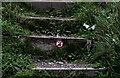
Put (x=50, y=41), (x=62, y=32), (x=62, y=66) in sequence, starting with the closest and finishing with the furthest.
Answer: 1. (x=62, y=66)
2. (x=50, y=41)
3. (x=62, y=32)

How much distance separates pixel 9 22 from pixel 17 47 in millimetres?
721

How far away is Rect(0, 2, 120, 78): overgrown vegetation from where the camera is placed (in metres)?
3.08

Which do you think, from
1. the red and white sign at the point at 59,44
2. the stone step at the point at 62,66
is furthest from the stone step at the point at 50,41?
the stone step at the point at 62,66

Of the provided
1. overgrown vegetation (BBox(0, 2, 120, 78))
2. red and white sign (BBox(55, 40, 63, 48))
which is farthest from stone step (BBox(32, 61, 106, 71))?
red and white sign (BBox(55, 40, 63, 48))

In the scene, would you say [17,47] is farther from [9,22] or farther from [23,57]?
[9,22]

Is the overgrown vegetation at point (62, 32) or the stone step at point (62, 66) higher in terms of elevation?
the overgrown vegetation at point (62, 32)

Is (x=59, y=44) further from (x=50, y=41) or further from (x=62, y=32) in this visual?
(x=62, y=32)

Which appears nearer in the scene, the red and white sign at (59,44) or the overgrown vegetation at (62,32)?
the overgrown vegetation at (62,32)

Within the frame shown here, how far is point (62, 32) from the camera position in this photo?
4.08m

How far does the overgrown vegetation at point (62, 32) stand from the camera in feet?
10.1

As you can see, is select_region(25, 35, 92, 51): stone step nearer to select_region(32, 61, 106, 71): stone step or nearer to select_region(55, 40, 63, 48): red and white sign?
select_region(55, 40, 63, 48): red and white sign

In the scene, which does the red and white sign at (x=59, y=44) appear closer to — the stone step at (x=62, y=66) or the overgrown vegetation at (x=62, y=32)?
the overgrown vegetation at (x=62, y=32)

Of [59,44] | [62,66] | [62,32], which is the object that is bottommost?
[62,66]

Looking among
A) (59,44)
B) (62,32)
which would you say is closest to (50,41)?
(59,44)
